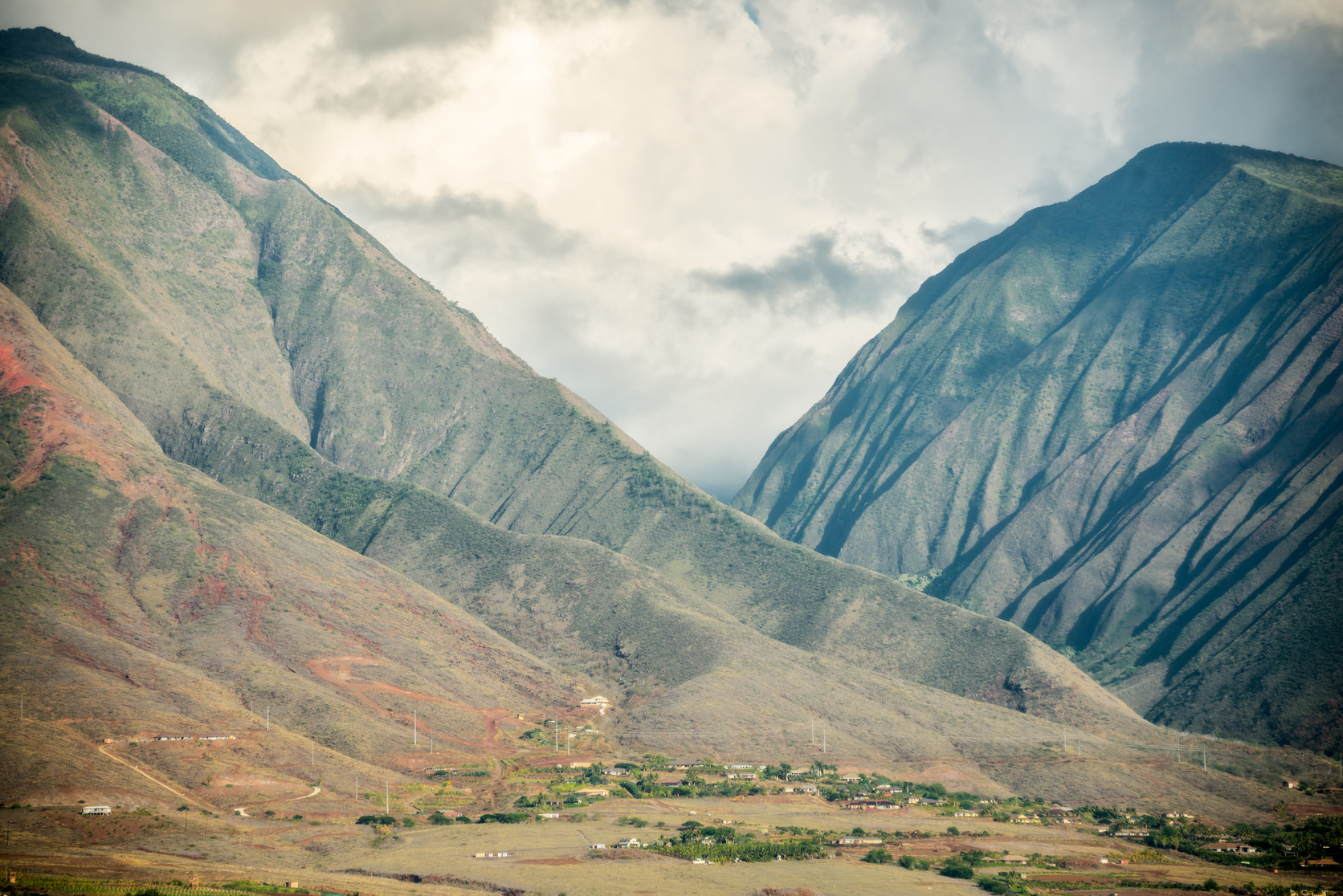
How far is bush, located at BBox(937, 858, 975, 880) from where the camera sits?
348 ft

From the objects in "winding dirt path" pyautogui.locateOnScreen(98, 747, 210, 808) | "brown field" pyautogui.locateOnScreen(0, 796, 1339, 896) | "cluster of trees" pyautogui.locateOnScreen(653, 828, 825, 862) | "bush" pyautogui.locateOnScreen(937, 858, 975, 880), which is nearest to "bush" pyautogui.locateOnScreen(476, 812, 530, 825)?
"brown field" pyautogui.locateOnScreen(0, 796, 1339, 896)

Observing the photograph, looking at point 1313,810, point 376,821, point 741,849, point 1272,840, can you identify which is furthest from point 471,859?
point 1313,810

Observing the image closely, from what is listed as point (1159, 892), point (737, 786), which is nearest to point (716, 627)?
point (737, 786)

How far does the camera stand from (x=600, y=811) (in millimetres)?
123500

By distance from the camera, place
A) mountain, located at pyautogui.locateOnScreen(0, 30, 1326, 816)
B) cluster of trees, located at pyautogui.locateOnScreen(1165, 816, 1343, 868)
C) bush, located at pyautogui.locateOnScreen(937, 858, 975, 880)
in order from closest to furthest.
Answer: bush, located at pyautogui.locateOnScreen(937, 858, 975, 880)
cluster of trees, located at pyautogui.locateOnScreen(1165, 816, 1343, 868)
mountain, located at pyautogui.locateOnScreen(0, 30, 1326, 816)

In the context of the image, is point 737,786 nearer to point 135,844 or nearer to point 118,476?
point 135,844

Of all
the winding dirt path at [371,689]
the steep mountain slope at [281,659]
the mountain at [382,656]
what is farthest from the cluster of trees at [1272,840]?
the winding dirt path at [371,689]

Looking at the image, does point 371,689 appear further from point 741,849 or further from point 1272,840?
point 1272,840

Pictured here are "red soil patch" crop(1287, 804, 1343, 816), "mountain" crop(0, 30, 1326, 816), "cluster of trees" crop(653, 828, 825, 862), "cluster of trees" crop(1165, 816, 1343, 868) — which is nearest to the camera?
"cluster of trees" crop(653, 828, 825, 862)

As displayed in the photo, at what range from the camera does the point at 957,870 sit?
106688 millimetres

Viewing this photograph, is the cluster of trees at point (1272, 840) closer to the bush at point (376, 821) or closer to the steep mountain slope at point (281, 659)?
the steep mountain slope at point (281, 659)

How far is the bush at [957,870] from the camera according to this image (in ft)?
348

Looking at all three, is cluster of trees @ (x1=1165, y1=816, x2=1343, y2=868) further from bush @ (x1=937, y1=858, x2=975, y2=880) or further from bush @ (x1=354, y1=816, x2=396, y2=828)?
bush @ (x1=354, y1=816, x2=396, y2=828)

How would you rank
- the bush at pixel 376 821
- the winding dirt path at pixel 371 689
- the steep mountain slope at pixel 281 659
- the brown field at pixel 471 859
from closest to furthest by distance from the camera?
1. the brown field at pixel 471 859
2. the bush at pixel 376 821
3. the steep mountain slope at pixel 281 659
4. the winding dirt path at pixel 371 689
